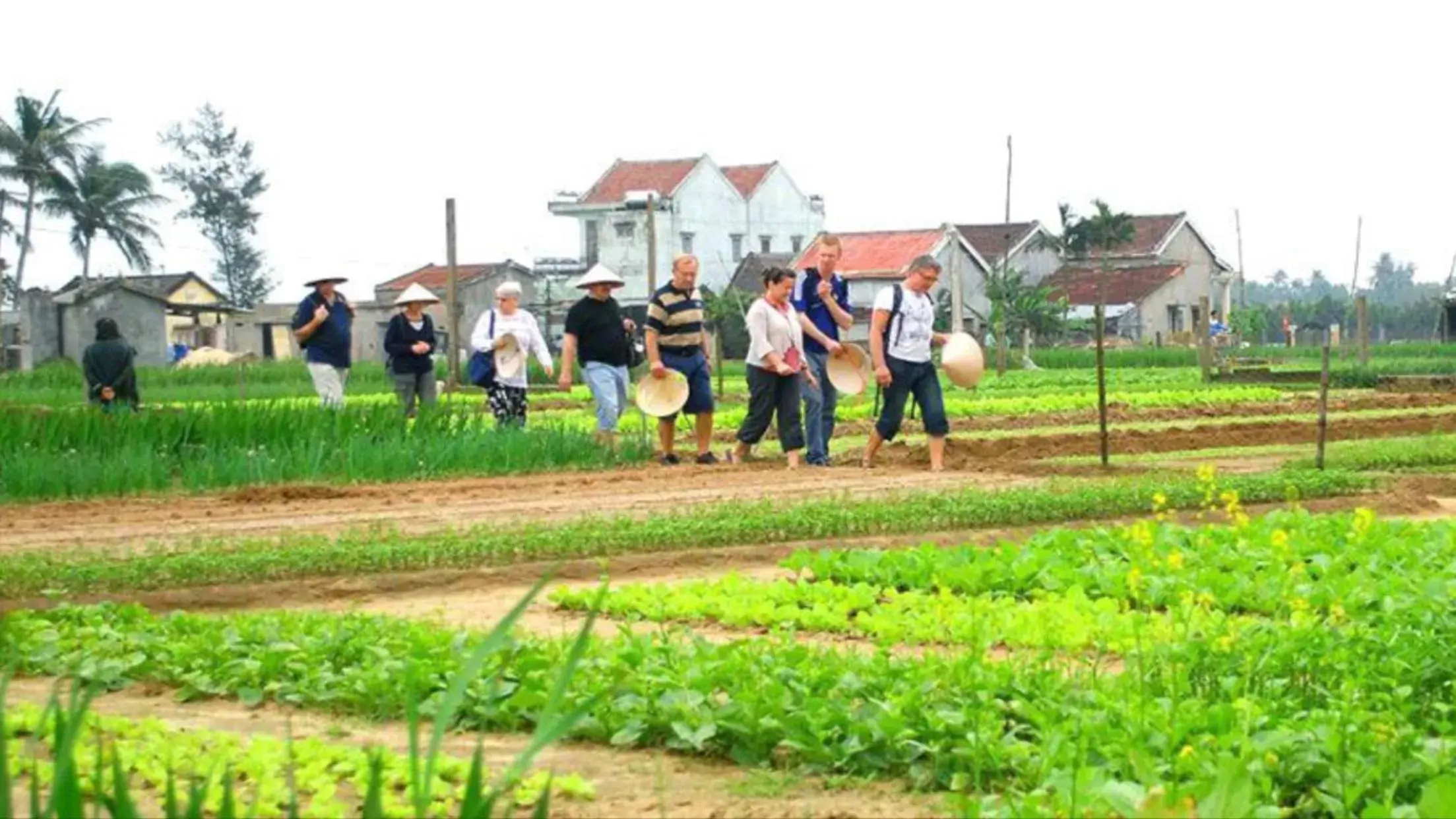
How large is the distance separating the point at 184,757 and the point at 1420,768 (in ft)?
10.3

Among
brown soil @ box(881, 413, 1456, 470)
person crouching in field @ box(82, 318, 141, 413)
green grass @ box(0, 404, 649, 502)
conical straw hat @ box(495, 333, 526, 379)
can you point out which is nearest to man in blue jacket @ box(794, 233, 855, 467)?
brown soil @ box(881, 413, 1456, 470)

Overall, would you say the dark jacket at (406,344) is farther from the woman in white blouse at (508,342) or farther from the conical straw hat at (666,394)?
the conical straw hat at (666,394)

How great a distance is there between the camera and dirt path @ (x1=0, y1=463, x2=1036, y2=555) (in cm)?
1352

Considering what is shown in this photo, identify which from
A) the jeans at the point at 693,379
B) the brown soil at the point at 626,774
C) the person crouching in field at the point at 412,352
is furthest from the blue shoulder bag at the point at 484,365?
the brown soil at the point at 626,774

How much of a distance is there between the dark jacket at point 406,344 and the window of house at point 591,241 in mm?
69778

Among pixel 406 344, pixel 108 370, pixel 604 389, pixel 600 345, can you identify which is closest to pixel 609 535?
pixel 600 345

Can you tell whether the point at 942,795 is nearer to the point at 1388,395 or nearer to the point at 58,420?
the point at 58,420

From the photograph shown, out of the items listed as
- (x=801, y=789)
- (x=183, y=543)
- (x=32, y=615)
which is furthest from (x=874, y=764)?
(x=183, y=543)

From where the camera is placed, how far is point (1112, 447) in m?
21.8

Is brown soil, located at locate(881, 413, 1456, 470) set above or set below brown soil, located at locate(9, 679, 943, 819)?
below

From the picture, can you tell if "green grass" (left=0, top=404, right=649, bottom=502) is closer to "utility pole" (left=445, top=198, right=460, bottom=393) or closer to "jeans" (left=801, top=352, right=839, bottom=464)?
"jeans" (left=801, top=352, right=839, bottom=464)

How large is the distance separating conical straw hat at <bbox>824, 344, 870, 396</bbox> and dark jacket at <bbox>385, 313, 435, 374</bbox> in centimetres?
370

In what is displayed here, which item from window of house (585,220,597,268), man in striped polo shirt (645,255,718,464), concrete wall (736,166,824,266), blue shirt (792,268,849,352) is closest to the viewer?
man in striped polo shirt (645,255,718,464)

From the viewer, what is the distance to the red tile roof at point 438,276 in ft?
281
